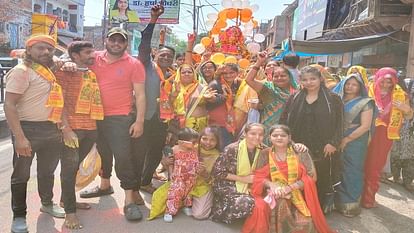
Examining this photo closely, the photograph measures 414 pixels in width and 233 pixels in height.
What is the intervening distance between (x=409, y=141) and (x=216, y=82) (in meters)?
2.70

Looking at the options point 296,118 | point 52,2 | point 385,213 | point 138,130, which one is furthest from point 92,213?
point 52,2

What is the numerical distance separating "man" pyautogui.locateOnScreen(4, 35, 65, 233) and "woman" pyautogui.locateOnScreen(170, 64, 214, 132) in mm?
1366

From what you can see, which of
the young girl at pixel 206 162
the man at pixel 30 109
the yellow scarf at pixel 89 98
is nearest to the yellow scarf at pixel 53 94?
the man at pixel 30 109

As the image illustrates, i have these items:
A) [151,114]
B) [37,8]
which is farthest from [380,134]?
[37,8]

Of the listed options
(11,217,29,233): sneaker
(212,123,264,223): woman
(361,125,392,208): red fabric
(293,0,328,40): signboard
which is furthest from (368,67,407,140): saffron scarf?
(293,0,328,40): signboard

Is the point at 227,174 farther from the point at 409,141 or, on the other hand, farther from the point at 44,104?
the point at 409,141

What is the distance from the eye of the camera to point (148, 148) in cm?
425

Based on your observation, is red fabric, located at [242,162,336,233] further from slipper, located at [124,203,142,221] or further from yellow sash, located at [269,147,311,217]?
slipper, located at [124,203,142,221]

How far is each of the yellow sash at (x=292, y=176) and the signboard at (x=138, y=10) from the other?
19642 mm

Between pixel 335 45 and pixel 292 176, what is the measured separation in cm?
660

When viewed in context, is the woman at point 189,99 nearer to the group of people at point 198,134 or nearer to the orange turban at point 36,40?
the group of people at point 198,134

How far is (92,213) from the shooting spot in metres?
3.65

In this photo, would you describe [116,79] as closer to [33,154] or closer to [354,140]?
[33,154]

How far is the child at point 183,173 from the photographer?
3.61 meters
